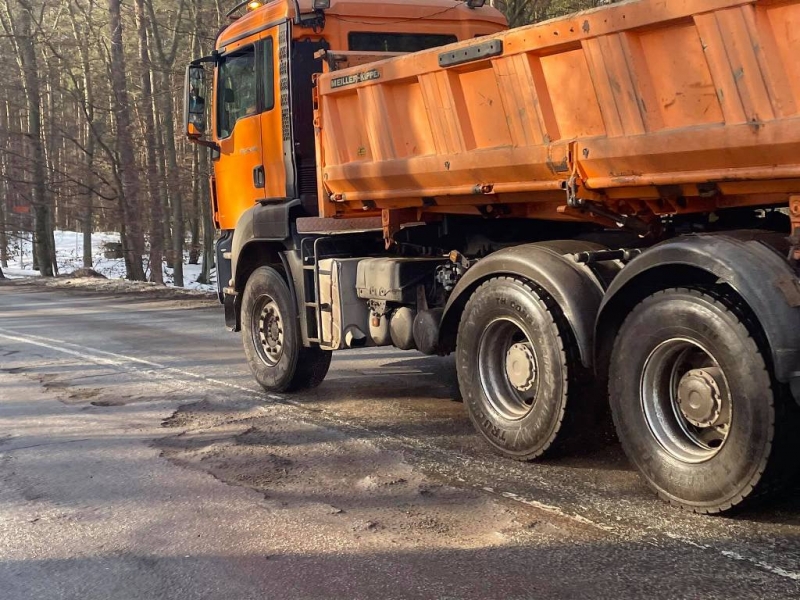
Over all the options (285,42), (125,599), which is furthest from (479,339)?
(285,42)

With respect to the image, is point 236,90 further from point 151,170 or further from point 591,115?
point 151,170

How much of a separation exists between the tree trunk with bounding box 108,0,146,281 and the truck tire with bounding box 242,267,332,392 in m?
15.4

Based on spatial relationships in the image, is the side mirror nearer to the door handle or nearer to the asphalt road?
the door handle

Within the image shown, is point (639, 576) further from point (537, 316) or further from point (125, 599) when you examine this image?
point (125, 599)

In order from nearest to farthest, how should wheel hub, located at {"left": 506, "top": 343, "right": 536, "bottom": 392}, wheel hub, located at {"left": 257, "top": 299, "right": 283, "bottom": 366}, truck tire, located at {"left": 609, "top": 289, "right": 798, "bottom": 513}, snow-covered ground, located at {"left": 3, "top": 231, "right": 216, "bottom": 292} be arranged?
truck tire, located at {"left": 609, "top": 289, "right": 798, "bottom": 513} < wheel hub, located at {"left": 506, "top": 343, "right": 536, "bottom": 392} < wheel hub, located at {"left": 257, "top": 299, "right": 283, "bottom": 366} < snow-covered ground, located at {"left": 3, "top": 231, "right": 216, "bottom": 292}

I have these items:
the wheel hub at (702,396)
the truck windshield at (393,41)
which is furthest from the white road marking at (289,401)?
the truck windshield at (393,41)

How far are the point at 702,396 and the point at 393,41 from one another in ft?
A: 14.9

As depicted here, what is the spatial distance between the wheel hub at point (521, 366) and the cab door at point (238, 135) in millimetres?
3333

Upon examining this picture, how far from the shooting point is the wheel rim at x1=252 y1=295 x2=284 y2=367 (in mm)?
7713

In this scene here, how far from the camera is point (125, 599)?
352 cm

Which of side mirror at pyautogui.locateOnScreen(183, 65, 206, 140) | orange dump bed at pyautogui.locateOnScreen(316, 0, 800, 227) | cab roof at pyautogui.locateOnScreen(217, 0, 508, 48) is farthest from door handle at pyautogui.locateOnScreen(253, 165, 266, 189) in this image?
orange dump bed at pyautogui.locateOnScreen(316, 0, 800, 227)

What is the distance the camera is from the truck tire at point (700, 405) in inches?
150

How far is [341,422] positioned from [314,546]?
2.41 metres

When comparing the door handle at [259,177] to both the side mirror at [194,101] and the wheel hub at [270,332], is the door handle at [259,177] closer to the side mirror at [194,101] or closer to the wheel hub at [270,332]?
the side mirror at [194,101]
